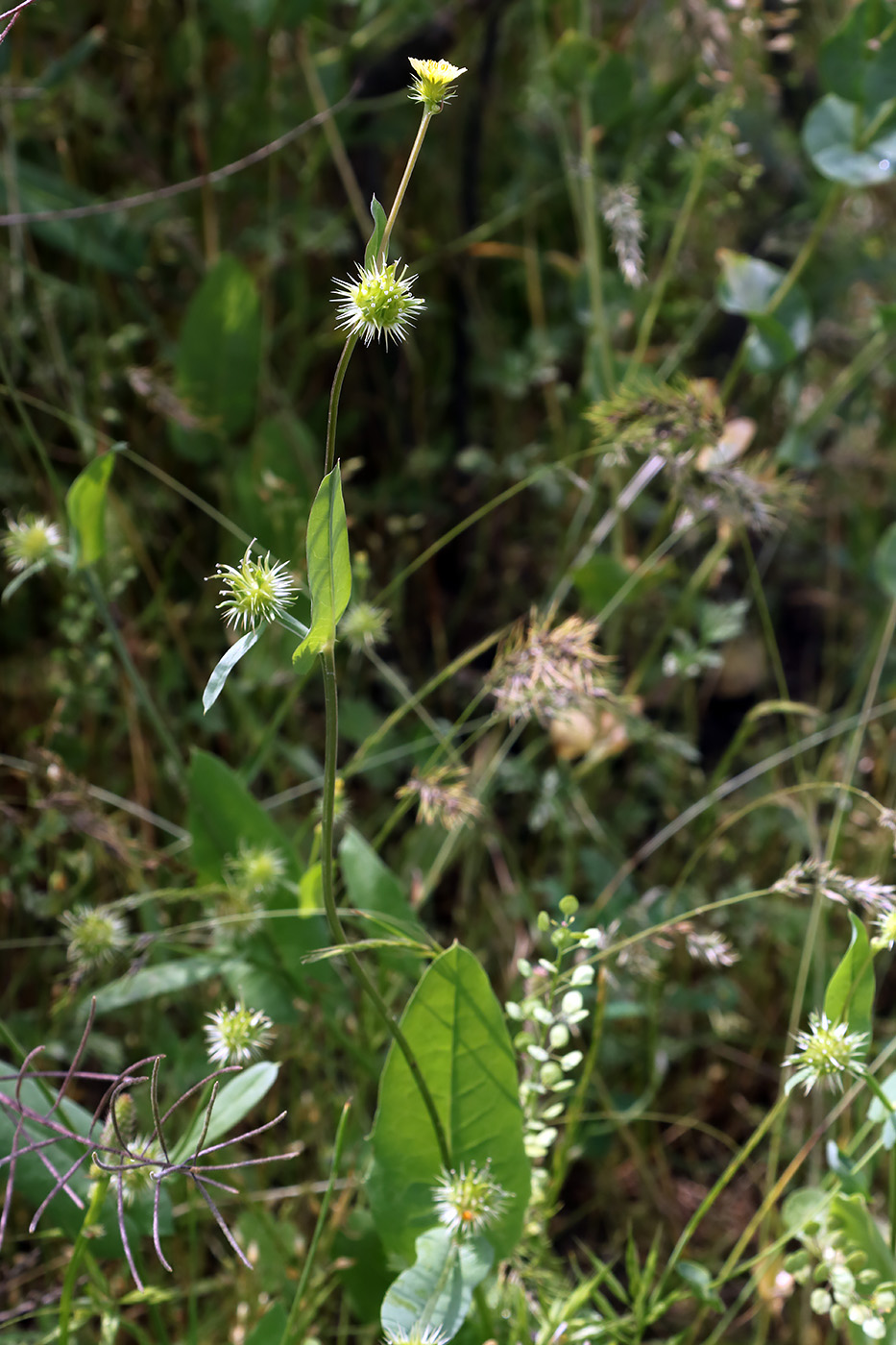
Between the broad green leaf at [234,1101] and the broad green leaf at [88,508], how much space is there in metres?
0.41

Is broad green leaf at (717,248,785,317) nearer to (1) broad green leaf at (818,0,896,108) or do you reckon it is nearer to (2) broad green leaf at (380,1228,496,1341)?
(1) broad green leaf at (818,0,896,108)

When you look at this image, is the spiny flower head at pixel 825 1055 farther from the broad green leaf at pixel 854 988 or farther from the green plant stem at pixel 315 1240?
the green plant stem at pixel 315 1240

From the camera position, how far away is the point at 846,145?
1.09m

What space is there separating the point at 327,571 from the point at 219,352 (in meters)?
0.83

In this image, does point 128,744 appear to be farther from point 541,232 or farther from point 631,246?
point 541,232

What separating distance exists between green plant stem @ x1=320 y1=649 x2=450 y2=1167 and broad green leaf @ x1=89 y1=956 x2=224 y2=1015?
0.24 m

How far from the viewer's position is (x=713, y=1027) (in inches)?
45.9

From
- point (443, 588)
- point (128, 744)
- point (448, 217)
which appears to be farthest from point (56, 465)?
point (448, 217)

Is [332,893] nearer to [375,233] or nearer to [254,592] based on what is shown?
[254,592]

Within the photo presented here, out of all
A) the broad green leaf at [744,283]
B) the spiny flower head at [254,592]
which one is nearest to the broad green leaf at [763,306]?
the broad green leaf at [744,283]

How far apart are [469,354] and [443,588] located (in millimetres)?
308

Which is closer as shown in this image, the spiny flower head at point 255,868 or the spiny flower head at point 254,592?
the spiny flower head at point 254,592

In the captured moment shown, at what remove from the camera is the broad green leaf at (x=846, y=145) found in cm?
106

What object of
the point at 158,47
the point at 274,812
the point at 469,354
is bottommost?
the point at 274,812
